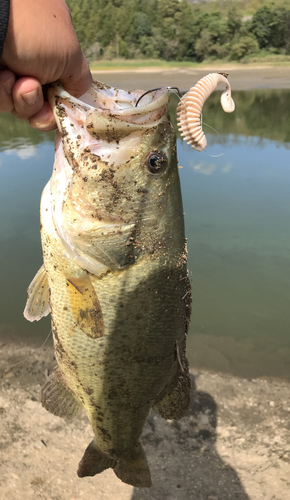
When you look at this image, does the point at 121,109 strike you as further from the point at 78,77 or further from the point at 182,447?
the point at 182,447

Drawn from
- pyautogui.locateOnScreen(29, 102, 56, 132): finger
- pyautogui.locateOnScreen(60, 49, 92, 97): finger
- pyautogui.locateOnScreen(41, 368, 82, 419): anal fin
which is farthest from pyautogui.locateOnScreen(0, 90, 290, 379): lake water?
pyautogui.locateOnScreen(41, 368, 82, 419): anal fin

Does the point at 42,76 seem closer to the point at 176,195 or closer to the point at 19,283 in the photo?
the point at 176,195

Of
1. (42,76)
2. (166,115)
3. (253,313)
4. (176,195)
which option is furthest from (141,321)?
(253,313)

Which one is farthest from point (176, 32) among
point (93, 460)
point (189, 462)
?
point (93, 460)

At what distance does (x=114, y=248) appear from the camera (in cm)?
184

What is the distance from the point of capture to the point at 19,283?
6469mm

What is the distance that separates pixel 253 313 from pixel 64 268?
454cm

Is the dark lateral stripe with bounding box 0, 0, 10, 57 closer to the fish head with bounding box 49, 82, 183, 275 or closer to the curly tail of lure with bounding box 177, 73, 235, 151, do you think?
the fish head with bounding box 49, 82, 183, 275

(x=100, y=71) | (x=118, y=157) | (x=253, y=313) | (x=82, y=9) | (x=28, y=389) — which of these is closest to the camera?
(x=118, y=157)

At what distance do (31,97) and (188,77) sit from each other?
102 feet

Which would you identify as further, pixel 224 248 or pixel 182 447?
pixel 224 248

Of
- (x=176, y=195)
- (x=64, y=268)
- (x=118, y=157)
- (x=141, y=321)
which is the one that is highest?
(x=118, y=157)

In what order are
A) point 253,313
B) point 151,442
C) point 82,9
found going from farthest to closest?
point 82,9, point 253,313, point 151,442

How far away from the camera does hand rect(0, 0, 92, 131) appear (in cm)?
139
